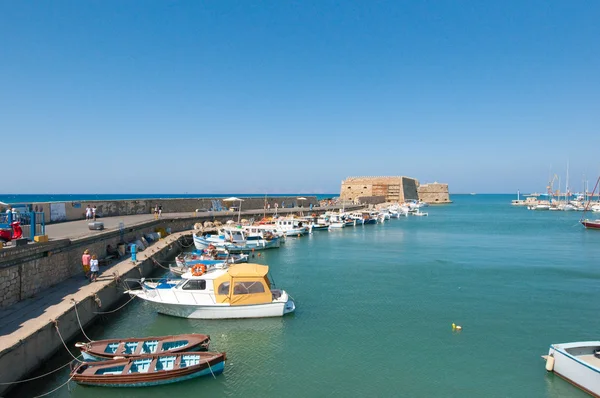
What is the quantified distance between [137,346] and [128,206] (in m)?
30.3

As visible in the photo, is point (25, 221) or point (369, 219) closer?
point (25, 221)

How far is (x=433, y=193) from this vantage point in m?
A: 146

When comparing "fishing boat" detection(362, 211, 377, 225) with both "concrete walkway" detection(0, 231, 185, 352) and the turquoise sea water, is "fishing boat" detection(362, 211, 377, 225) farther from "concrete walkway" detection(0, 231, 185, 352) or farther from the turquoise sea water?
"concrete walkway" detection(0, 231, 185, 352)

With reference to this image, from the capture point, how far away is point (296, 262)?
2991 centimetres

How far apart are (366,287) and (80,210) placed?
2366 centimetres

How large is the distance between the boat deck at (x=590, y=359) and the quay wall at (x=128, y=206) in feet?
82.9

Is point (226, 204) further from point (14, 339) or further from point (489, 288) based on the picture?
point (14, 339)

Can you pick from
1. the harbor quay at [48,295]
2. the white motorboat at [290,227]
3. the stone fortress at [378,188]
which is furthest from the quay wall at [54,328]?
the stone fortress at [378,188]

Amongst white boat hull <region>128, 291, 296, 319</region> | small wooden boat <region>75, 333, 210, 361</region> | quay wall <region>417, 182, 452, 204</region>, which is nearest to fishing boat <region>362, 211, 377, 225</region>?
white boat hull <region>128, 291, 296, 319</region>

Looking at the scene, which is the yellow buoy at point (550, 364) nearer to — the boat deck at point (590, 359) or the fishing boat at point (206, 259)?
the boat deck at point (590, 359)

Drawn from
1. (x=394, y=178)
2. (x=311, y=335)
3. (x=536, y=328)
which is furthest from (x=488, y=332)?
(x=394, y=178)

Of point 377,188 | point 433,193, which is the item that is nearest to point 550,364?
point 377,188

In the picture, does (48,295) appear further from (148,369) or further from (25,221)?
(25,221)

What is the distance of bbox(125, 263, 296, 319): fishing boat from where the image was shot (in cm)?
1631
